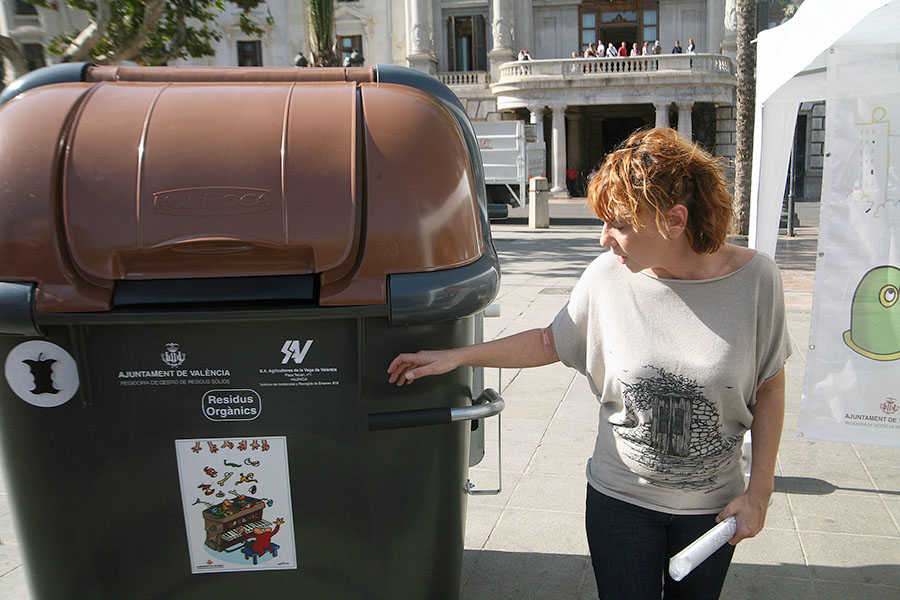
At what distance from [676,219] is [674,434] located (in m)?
0.51

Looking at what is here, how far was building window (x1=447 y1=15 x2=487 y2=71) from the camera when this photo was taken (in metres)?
34.8

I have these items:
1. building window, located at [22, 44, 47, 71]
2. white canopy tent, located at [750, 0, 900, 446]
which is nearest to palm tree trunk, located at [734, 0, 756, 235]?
white canopy tent, located at [750, 0, 900, 446]

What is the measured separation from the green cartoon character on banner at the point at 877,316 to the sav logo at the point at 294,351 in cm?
256

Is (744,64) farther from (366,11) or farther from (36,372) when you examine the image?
(366,11)

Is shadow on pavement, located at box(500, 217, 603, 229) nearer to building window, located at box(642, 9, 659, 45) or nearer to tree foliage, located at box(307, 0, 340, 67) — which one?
tree foliage, located at box(307, 0, 340, 67)

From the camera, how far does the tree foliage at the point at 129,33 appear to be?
9.09 meters

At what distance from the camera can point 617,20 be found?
34250mm

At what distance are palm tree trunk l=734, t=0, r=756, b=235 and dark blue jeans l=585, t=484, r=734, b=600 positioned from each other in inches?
508

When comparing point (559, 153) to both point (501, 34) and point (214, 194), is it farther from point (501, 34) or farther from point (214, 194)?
point (214, 194)

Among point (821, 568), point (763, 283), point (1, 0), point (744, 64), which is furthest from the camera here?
point (744, 64)

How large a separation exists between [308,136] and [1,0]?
1006 cm

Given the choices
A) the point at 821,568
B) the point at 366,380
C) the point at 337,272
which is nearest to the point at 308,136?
the point at 337,272

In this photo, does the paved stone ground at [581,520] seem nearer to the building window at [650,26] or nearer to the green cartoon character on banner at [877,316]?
the green cartoon character on banner at [877,316]

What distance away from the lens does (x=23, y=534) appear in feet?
6.73
